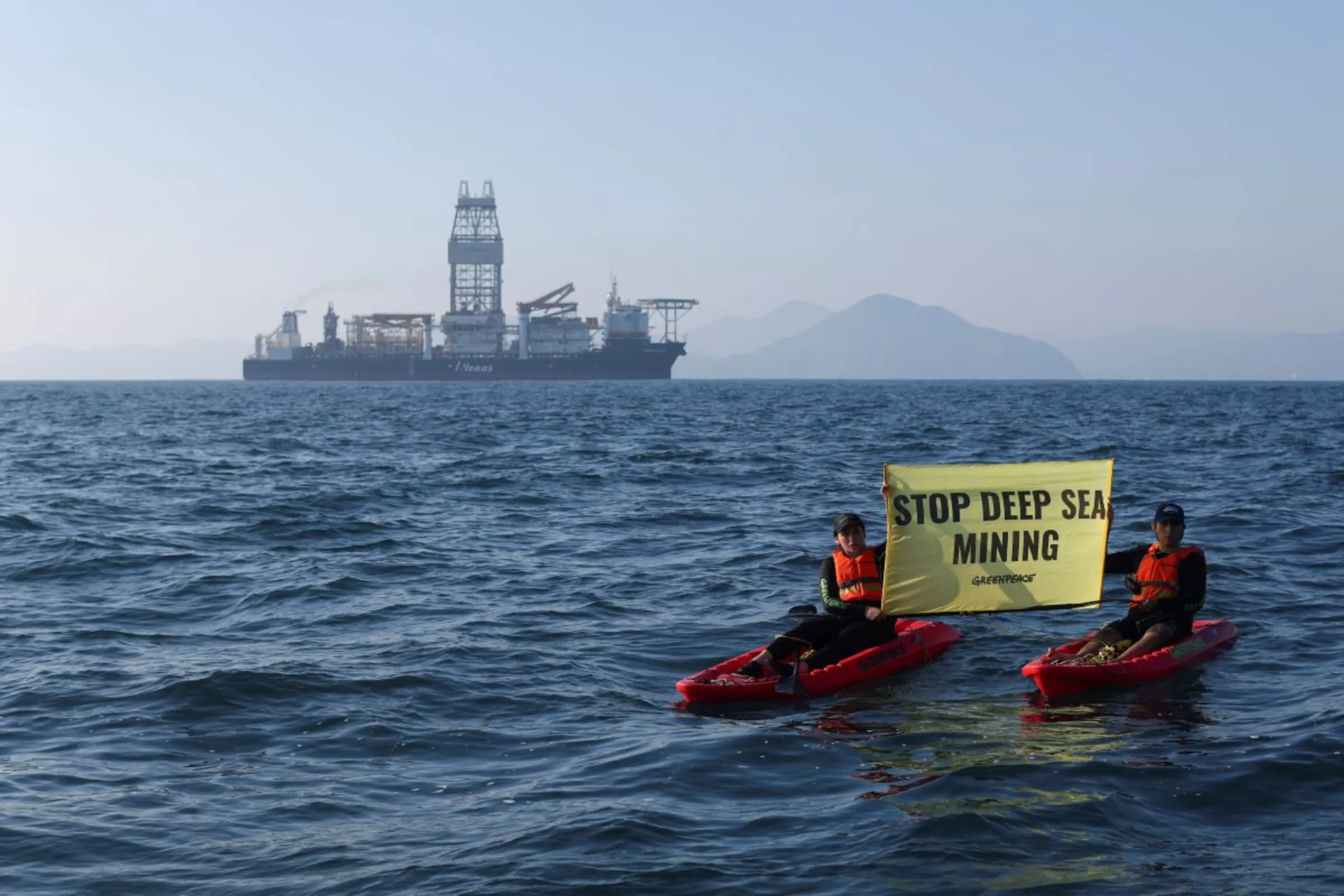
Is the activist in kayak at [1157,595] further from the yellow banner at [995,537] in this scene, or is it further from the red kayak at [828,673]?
the red kayak at [828,673]

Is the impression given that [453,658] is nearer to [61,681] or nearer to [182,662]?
[182,662]

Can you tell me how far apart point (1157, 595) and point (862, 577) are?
9.30 ft

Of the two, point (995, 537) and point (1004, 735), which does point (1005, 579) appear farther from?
point (1004, 735)

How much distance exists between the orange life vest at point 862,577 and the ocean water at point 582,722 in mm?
923

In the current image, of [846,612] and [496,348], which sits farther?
[496,348]

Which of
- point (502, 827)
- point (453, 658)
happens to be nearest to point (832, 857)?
point (502, 827)

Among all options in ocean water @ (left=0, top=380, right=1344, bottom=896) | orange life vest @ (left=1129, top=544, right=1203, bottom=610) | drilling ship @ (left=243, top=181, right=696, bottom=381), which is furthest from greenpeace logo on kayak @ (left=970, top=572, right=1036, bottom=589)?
drilling ship @ (left=243, top=181, right=696, bottom=381)

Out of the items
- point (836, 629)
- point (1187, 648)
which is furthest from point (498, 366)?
point (1187, 648)

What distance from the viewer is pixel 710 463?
Result: 35.8m

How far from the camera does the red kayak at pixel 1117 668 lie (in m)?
11.4

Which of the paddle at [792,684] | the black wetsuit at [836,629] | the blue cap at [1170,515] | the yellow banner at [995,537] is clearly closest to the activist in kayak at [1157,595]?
the blue cap at [1170,515]

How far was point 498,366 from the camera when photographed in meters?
177

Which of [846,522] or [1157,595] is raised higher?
[846,522]

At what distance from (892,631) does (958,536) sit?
1.43 meters
